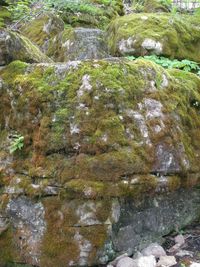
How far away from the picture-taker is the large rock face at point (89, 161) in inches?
138

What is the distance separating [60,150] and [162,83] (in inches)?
54.9

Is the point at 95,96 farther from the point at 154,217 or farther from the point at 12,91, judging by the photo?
the point at 154,217

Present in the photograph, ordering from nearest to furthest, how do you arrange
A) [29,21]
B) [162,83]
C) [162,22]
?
[162,83], [162,22], [29,21]

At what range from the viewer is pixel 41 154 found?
12.0ft

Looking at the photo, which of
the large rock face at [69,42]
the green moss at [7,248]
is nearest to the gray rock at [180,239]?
the green moss at [7,248]

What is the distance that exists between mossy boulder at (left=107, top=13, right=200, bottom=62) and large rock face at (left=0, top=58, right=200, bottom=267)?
332 centimetres

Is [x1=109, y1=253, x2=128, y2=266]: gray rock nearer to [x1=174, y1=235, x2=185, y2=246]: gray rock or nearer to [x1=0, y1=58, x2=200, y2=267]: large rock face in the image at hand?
[x1=0, y1=58, x2=200, y2=267]: large rock face

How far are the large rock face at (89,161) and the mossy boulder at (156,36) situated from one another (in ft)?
10.9

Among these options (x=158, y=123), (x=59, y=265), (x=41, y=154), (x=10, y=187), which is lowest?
(x=59, y=265)

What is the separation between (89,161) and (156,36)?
447 cm

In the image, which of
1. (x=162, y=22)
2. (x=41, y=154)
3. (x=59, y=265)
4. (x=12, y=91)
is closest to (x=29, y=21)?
(x=162, y=22)

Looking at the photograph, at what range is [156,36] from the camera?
7.20 metres

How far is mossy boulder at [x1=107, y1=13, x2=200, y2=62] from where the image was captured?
7.18 m

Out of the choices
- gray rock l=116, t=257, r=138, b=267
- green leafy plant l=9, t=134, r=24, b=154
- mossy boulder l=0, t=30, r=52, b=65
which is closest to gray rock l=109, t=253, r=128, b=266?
gray rock l=116, t=257, r=138, b=267
